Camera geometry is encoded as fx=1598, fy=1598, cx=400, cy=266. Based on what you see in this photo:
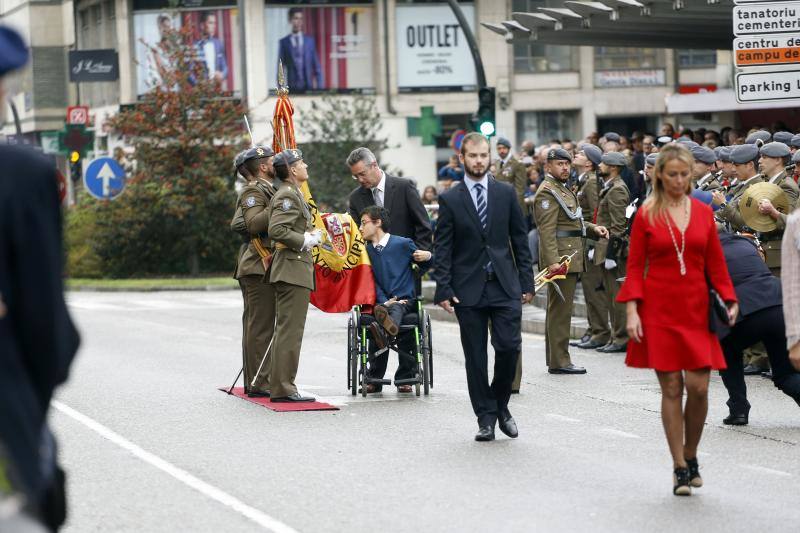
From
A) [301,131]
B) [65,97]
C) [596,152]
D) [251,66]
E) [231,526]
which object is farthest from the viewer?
[65,97]

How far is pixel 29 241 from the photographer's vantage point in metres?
4.26

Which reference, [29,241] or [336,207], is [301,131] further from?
[29,241]

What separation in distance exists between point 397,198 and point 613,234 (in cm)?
377

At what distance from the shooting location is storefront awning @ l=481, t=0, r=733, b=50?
20703 mm

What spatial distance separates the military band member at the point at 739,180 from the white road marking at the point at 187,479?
226 inches

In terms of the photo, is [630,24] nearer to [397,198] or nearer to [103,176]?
[397,198]

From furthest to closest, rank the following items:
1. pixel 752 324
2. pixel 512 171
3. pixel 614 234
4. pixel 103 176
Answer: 1. pixel 103 176
2. pixel 512 171
3. pixel 614 234
4. pixel 752 324

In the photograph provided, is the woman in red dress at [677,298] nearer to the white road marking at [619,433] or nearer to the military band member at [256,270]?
the white road marking at [619,433]

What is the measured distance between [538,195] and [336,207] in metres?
23.1

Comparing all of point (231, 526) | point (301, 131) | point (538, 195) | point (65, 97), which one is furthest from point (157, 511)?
point (65, 97)

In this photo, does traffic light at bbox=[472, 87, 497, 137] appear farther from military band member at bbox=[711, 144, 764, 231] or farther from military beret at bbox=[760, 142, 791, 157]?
military beret at bbox=[760, 142, 791, 157]

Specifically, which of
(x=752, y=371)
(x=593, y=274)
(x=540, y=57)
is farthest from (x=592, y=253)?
(x=540, y=57)

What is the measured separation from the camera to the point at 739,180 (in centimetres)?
1406

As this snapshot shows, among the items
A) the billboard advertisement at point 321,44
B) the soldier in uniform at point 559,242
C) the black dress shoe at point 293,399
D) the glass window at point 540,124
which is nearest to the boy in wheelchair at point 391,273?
the black dress shoe at point 293,399
